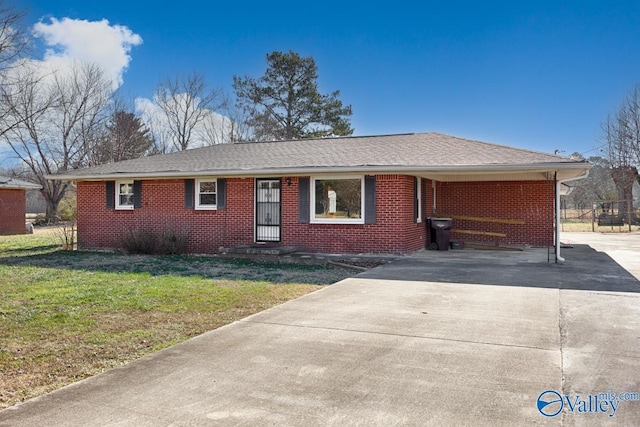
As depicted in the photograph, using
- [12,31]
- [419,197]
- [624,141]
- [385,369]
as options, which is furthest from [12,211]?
[624,141]

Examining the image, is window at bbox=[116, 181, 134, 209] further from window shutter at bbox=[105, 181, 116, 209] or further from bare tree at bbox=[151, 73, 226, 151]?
bare tree at bbox=[151, 73, 226, 151]

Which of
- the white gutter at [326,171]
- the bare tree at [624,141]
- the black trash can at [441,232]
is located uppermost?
the bare tree at [624,141]

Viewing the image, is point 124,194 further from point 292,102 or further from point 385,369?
point 292,102

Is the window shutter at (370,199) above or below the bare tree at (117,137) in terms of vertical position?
below

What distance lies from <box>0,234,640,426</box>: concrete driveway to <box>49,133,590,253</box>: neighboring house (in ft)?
17.5

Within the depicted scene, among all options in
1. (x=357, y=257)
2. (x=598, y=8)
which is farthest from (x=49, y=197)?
(x=598, y=8)

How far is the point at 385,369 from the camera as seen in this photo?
4141mm

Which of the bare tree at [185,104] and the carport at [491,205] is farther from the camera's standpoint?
the bare tree at [185,104]

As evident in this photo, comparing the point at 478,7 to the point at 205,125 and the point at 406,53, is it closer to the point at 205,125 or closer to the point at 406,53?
the point at 406,53

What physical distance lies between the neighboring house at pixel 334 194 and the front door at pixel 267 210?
29mm

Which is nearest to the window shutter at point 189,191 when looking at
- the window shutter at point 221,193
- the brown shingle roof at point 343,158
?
the brown shingle roof at point 343,158

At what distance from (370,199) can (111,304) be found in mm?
7343

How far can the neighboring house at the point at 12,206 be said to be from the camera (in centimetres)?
2356

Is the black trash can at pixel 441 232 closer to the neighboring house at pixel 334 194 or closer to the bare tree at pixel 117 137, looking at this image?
the neighboring house at pixel 334 194
